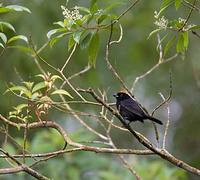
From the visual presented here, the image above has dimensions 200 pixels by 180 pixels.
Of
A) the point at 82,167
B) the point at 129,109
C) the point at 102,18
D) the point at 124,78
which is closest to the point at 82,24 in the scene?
the point at 102,18

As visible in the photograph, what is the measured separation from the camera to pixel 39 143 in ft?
19.9

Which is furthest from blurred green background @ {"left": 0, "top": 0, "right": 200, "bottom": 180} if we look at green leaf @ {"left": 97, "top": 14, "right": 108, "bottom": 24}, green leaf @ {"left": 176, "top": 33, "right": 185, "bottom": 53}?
green leaf @ {"left": 97, "top": 14, "right": 108, "bottom": 24}

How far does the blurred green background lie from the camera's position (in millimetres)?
6168

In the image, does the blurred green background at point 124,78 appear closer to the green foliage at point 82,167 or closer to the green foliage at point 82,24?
the green foliage at point 82,167

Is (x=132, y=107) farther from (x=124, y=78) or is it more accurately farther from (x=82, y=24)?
(x=124, y=78)

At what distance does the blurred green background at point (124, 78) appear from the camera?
617cm

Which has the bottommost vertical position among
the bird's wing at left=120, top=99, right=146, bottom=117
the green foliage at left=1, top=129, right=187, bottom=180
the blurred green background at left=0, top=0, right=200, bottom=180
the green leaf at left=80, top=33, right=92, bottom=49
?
the green leaf at left=80, top=33, right=92, bottom=49

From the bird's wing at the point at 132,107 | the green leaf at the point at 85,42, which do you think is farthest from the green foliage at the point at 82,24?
the bird's wing at the point at 132,107

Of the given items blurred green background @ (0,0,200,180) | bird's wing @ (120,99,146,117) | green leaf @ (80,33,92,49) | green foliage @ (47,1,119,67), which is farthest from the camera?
blurred green background @ (0,0,200,180)

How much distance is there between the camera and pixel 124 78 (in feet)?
29.3

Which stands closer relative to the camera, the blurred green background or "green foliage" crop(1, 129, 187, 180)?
"green foliage" crop(1, 129, 187, 180)

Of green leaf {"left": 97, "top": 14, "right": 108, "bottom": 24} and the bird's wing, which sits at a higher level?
the bird's wing

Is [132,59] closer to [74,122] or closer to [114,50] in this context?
[114,50]

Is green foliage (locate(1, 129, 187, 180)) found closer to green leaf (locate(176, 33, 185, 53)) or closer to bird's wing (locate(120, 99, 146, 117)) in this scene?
bird's wing (locate(120, 99, 146, 117))
